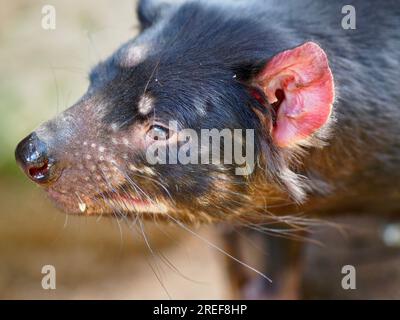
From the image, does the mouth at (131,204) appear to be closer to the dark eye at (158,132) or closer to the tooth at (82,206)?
the tooth at (82,206)

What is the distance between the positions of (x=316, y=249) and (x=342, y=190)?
50.0 inches

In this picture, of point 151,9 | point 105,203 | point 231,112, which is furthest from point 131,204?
point 151,9

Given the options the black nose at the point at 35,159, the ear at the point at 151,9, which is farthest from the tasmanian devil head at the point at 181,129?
the ear at the point at 151,9

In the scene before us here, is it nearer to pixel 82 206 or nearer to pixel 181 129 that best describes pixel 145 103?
pixel 181 129

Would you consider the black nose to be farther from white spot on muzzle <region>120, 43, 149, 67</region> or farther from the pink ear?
the pink ear

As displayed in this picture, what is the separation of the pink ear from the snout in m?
0.69

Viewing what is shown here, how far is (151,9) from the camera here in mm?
2652

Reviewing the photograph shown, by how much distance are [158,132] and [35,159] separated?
385 mm

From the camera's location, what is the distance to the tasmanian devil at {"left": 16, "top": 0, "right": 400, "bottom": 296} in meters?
2.17

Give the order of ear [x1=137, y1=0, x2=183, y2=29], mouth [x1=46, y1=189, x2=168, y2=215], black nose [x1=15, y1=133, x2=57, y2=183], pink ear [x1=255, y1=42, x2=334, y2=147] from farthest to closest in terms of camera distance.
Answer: ear [x1=137, y1=0, x2=183, y2=29]
mouth [x1=46, y1=189, x2=168, y2=215]
black nose [x1=15, y1=133, x2=57, y2=183]
pink ear [x1=255, y1=42, x2=334, y2=147]

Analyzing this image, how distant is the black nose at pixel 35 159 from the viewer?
2.14 m

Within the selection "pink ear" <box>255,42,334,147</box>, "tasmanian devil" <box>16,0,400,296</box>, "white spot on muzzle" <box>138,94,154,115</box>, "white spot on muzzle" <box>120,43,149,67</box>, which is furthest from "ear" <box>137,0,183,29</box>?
"pink ear" <box>255,42,334,147</box>
